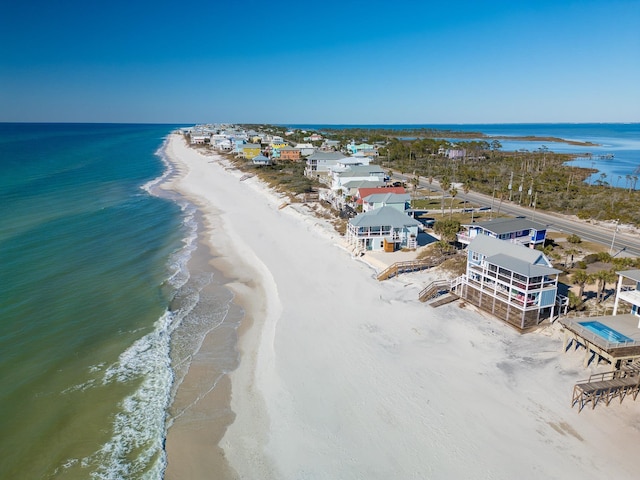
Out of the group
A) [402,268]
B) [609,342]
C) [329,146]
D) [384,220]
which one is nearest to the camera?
[609,342]

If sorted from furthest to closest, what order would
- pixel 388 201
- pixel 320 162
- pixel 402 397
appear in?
pixel 320 162 → pixel 388 201 → pixel 402 397

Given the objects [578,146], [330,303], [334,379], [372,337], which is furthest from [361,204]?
[578,146]

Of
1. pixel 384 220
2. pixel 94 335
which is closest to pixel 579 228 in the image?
pixel 384 220

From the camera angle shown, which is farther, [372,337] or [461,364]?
[372,337]

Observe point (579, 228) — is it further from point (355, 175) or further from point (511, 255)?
point (355, 175)

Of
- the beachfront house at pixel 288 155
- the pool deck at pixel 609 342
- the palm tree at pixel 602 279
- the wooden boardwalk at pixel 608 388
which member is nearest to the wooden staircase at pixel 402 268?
the palm tree at pixel 602 279

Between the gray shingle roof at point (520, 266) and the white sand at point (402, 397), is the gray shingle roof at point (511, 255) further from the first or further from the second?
the white sand at point (402, 397)

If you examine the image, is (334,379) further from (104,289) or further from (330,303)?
(104,289)
